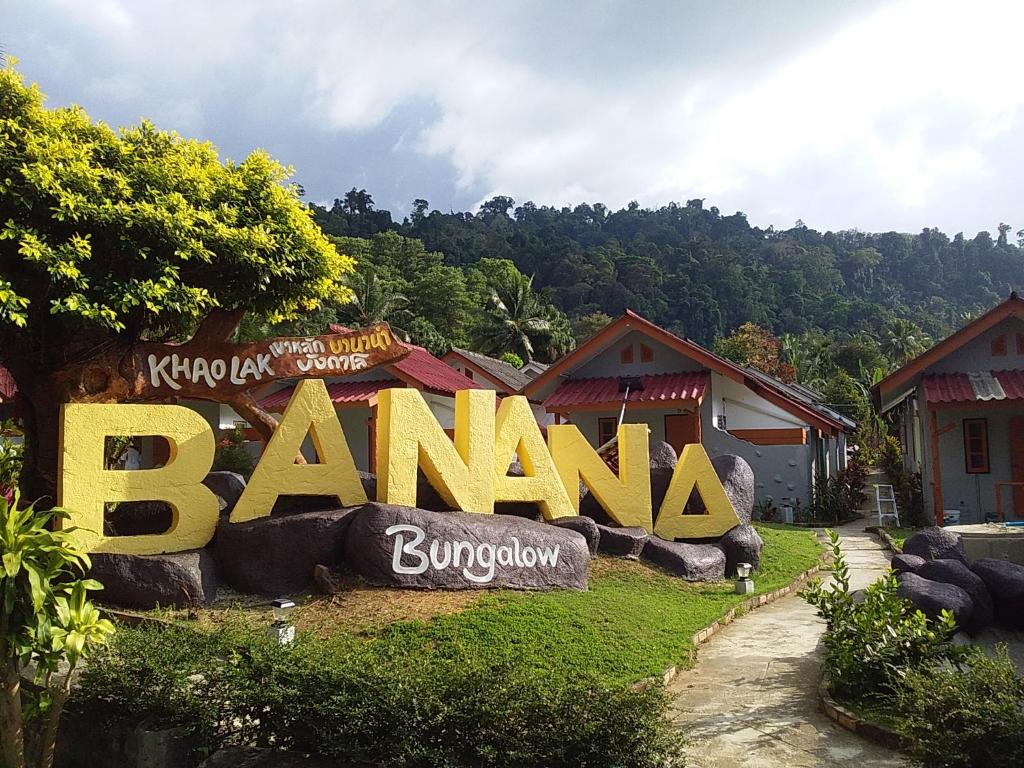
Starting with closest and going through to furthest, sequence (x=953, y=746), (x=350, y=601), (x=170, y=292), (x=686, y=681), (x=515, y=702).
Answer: (x=953, y=746), (x=515, y=702), (x=686, y=681), (x=350, y=601), (x=170, y=292)

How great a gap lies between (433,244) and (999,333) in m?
64.8

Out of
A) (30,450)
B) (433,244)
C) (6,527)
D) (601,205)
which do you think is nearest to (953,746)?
(6,527)

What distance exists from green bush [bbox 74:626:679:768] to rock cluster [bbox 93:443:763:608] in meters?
2.93

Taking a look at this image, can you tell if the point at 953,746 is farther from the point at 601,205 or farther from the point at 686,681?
the point at 601,205

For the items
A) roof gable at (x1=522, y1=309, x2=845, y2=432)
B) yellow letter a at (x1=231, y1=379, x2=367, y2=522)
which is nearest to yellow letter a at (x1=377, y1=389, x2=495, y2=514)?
yellow letter a at (x1=231, y1=379, x2=367, y2=522)

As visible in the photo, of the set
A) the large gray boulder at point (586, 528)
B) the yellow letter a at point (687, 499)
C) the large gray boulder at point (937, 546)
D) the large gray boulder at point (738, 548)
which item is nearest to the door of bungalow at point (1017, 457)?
the large gray boulder at point (937, 546)

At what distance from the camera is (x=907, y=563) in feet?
33.0

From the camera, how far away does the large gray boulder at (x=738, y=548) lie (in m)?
13.2

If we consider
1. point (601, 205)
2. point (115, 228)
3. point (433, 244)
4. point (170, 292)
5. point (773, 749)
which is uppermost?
point (601, 205)

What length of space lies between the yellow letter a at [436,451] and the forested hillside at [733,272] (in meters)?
60.4

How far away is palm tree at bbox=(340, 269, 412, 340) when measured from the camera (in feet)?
144

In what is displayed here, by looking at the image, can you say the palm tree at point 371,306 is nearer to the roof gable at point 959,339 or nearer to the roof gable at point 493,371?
the roof gable at point 493,371

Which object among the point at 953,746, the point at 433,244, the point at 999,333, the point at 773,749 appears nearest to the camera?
the point at 953,746

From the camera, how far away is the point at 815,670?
815 centimetres
